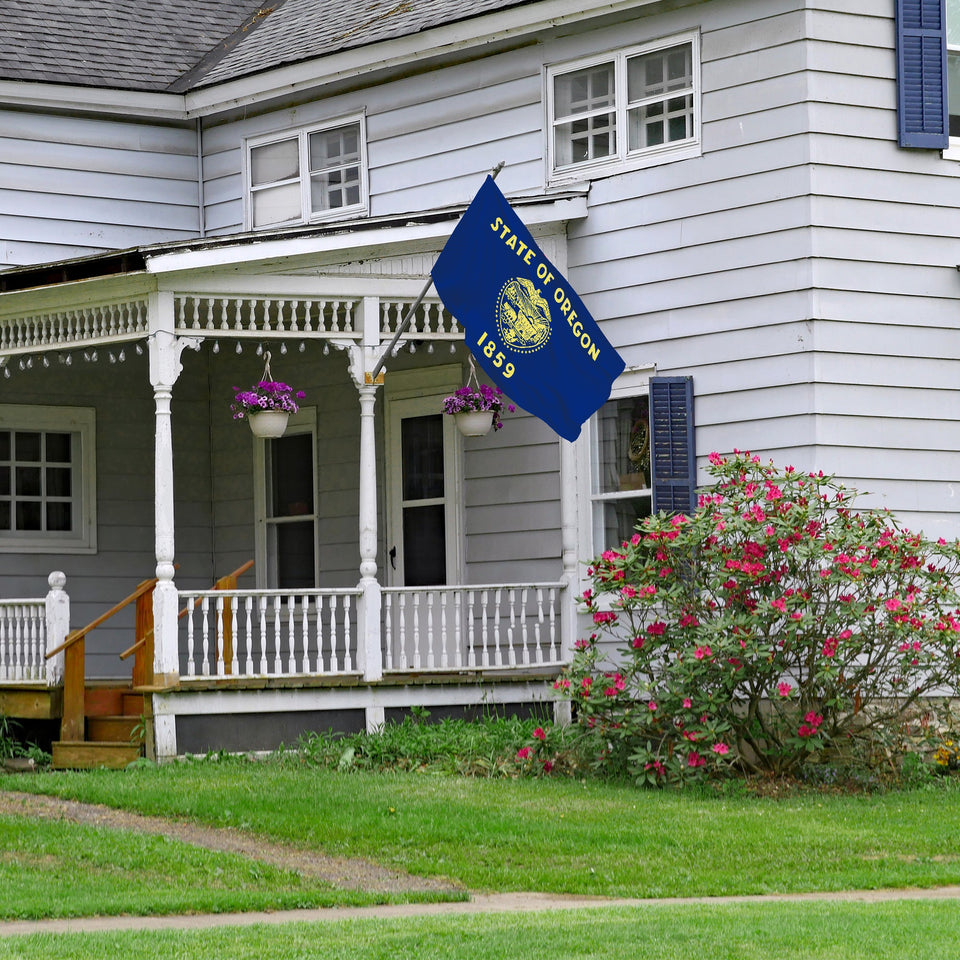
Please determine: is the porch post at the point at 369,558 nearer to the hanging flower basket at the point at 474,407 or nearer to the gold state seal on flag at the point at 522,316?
the hanging flower basket at the point at 474,407

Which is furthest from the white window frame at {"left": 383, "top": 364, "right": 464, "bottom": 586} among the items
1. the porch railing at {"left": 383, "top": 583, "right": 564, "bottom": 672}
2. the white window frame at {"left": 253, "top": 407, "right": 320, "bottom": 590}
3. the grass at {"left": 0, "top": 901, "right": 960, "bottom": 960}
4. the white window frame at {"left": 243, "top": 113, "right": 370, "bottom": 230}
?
the grass at {"left": 0, "top": 901, "right": 960, "bottom": 960}

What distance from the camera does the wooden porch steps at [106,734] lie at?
12.3 meters

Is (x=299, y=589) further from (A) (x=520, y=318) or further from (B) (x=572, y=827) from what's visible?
(B) (x=572, y=827)

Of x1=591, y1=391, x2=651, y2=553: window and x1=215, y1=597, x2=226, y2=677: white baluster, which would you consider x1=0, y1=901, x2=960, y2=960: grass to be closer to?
x1=215, y1=597, x2=226, y2=677: white baluster

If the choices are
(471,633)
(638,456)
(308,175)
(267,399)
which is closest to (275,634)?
(471,633)

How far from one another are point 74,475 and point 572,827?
823cm

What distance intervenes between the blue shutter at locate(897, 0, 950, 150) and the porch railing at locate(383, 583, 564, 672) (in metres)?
4.41

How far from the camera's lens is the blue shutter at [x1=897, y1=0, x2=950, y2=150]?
12.6 meters

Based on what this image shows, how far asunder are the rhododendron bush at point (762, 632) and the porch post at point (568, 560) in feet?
4.59

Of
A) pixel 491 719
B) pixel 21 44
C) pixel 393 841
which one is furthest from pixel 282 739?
pixel 21 44

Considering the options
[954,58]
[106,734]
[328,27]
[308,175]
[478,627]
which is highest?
[328,27]

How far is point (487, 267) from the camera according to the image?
11.2 meters

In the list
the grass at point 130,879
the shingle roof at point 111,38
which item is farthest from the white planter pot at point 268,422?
the shingle roof at point 111,38

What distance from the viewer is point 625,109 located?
1343 cm
